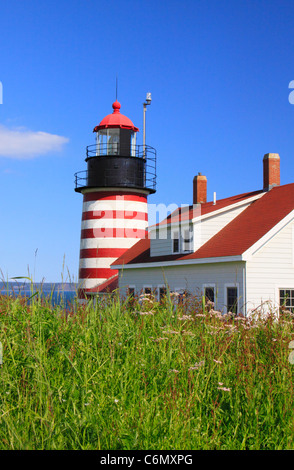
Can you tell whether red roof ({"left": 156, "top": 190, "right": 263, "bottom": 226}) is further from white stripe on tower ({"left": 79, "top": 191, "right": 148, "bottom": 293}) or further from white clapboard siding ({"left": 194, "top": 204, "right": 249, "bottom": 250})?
white stripe on tower ({"left": 79, "top": 191, "right": 148, "bottom": 293})

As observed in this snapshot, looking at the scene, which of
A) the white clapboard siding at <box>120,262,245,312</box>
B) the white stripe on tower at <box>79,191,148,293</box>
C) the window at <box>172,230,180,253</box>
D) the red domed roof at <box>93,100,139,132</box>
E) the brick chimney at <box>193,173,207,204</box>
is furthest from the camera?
Answer: the brick chimney at <box>193,173,207,204</box>

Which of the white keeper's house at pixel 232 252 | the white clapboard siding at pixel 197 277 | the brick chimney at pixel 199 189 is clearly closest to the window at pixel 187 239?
the white keeper's house at pixel 232 252

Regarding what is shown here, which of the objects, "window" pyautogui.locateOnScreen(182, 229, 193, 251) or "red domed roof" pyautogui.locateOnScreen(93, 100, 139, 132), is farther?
"red domed roof" pyautogui.locateOnScreen(93, 100, 139, 132)

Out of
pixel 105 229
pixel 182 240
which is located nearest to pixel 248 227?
pixel 182 240

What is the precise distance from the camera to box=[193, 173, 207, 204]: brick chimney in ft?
95.6

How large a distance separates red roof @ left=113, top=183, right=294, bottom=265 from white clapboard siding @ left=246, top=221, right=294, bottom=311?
555mm

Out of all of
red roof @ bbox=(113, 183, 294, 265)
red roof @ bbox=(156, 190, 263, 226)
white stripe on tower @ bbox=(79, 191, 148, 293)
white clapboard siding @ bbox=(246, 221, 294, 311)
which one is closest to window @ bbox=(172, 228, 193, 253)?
red roof @ bbox=(113, 183, 294, 265)

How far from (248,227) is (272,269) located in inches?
96.8

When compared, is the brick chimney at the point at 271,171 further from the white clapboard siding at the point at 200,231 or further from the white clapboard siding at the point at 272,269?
the white clapboard siding at the point at 272,269

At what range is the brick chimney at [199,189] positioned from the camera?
29141mm

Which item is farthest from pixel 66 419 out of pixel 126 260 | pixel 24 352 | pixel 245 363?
pixel 126 260

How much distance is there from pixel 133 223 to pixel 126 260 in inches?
108

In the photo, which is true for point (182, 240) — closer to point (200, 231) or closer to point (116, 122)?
point (200, 231)

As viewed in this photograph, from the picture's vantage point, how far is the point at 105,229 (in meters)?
27.6
